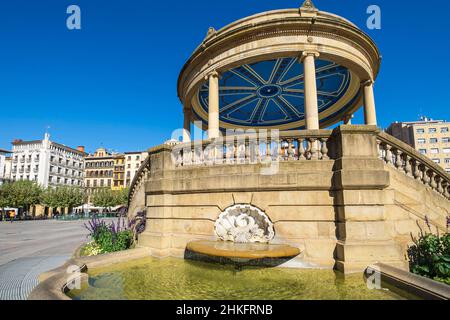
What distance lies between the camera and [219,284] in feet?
16.6

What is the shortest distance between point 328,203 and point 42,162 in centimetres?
8293

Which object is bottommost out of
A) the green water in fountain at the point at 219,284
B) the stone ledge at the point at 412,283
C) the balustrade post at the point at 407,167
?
the green water in fountain at the point at 219,284

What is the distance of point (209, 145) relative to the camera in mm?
7660

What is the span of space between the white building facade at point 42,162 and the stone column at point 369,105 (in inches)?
3088

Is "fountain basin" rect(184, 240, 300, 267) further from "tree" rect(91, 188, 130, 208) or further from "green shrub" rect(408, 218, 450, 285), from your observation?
"tree" rect(91, 188, 130, 208)

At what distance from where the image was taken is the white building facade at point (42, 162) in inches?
2781

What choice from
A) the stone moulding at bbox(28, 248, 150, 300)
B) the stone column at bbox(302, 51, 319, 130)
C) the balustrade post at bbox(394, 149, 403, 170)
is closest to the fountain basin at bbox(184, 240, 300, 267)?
the stone moulding at bbox(28, 248, 150, 300)

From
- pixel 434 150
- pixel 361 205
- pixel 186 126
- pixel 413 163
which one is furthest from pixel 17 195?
pixel 434 150

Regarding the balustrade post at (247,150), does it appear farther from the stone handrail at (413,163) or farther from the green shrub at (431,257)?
the green shrub at (431,257)

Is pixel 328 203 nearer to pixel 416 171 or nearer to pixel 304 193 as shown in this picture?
pixel 304 193

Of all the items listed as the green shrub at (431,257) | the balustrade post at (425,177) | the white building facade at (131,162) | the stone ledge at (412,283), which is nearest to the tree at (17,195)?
the white building facade at (131,162)

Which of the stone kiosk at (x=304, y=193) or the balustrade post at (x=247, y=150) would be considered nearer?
the stone kiosk at (x=304, y=193)

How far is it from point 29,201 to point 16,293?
52.0 meters
